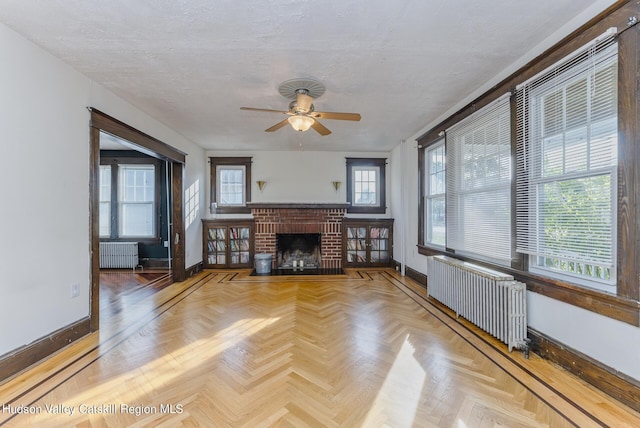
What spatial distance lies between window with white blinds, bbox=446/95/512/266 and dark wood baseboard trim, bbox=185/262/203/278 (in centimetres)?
458

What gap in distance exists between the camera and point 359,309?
3.46 m

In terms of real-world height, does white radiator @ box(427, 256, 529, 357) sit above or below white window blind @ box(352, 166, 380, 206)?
below

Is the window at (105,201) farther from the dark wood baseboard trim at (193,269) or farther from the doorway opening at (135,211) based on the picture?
the dark wood baseboard trim at (193,269)

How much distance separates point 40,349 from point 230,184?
14.1ft

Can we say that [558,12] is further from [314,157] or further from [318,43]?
[314,157]

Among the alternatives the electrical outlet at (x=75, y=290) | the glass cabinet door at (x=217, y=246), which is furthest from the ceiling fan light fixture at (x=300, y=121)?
the glass cabinet door at (x=217, y=246)

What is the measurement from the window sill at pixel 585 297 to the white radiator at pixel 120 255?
6615mm

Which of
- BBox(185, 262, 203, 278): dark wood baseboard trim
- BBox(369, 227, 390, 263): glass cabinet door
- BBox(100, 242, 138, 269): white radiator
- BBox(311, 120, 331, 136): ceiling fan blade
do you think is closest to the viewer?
BBox(311, 120, 331, 136): ceiling fan blade

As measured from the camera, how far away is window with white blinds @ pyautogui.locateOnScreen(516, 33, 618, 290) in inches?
73.0

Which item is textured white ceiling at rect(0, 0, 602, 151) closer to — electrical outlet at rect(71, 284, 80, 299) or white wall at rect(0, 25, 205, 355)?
white wall at rect(0, 25, 205, 355)

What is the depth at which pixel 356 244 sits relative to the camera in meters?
6.16

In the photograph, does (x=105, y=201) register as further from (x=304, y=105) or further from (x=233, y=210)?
(x=304, y=105)

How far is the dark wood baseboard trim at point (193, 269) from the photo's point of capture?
204 inches

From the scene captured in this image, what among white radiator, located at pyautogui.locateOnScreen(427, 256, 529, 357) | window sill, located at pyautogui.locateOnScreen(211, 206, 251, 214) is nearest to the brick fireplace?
window sill, located at pyautogui.locateOnScreen(211, 206, 251, 214)
